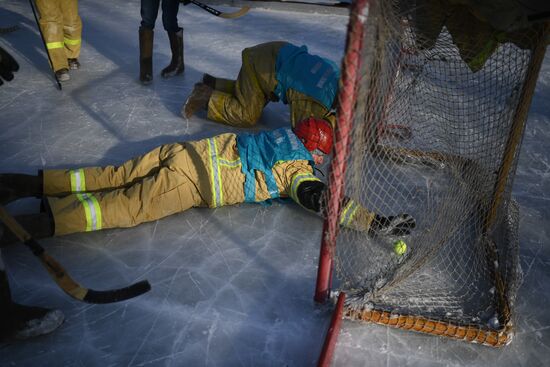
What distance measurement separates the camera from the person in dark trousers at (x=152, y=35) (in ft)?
12.8

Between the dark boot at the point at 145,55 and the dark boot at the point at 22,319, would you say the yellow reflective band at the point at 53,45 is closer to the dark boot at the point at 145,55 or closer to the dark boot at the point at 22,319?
the dark boot at the point at 145,55

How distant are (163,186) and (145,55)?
184 centimetres

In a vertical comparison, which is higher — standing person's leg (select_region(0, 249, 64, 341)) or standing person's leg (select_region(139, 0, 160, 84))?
standing person's leg (select_region(139, 0, 160, 84))

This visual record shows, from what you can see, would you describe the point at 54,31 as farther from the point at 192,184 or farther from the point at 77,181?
the point at 192,184

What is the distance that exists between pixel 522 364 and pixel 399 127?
1.59 m

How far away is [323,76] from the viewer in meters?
2.99

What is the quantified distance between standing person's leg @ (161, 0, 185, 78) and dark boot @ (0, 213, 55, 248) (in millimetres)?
2122

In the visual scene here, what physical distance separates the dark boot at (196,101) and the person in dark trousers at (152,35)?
67cm

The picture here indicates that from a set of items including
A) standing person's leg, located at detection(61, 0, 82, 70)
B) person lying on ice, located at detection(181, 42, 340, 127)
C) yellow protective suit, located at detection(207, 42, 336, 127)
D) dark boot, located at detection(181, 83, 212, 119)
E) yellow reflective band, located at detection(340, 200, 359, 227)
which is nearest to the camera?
yellow reflective band, located at detection(340, 200, 359, 227)

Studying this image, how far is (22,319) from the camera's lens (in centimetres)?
190

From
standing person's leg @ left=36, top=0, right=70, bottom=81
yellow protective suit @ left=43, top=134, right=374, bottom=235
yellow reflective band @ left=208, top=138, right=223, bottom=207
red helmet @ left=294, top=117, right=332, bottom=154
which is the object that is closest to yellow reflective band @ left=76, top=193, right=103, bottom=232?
yellow protective suit @ left=43, top=134, right=374, bottom=235

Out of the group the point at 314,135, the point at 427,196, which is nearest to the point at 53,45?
the point at 314,135

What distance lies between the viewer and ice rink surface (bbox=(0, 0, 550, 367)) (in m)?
1.97

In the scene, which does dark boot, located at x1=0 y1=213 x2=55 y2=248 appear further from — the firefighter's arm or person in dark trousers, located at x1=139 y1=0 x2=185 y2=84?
person in dark trousers, located at x1=139 y1=0 x2=185 y2=84
